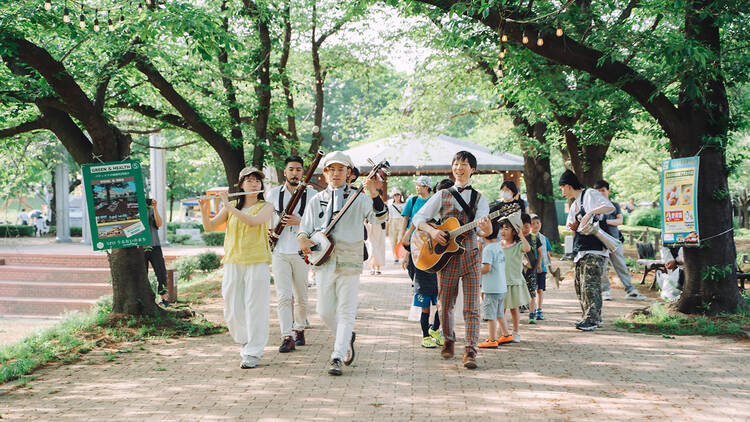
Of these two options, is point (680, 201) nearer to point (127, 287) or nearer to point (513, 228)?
point (513, 228)

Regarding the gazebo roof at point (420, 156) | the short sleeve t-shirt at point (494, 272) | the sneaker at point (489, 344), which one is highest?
the gazebo roof at point (420, 156)

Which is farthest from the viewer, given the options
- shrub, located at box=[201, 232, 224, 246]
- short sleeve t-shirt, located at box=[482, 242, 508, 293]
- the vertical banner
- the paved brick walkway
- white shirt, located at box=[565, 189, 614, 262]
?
shrub, located at box=[201, 232, 224, 246]

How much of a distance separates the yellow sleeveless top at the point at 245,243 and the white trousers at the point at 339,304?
0.68m

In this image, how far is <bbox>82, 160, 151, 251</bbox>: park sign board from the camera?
777cm

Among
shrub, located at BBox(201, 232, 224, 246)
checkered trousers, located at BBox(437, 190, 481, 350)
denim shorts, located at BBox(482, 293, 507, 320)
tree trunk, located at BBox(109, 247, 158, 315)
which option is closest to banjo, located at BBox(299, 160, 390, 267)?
checkered trousers, located at BBox(437, 190, 481, 350)

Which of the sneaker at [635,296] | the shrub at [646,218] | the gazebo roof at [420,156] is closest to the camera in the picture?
the sneaker at [635,296]

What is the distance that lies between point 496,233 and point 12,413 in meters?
5.11

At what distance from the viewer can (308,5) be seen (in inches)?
564

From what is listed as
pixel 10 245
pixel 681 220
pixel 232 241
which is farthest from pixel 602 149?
pixel 10 245

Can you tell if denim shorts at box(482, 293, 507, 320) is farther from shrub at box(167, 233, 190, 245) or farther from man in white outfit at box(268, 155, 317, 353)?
shrub at box(167, 233, 190, 245)

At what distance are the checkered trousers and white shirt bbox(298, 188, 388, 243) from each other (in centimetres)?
71

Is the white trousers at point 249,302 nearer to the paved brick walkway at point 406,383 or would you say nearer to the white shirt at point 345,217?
the paved brick walkway at point 406,383

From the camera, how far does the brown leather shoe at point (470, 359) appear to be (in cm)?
599

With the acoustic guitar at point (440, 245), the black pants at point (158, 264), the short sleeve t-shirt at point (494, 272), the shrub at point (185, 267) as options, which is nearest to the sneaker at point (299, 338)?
the acoustic guitar at point (440, 245)
